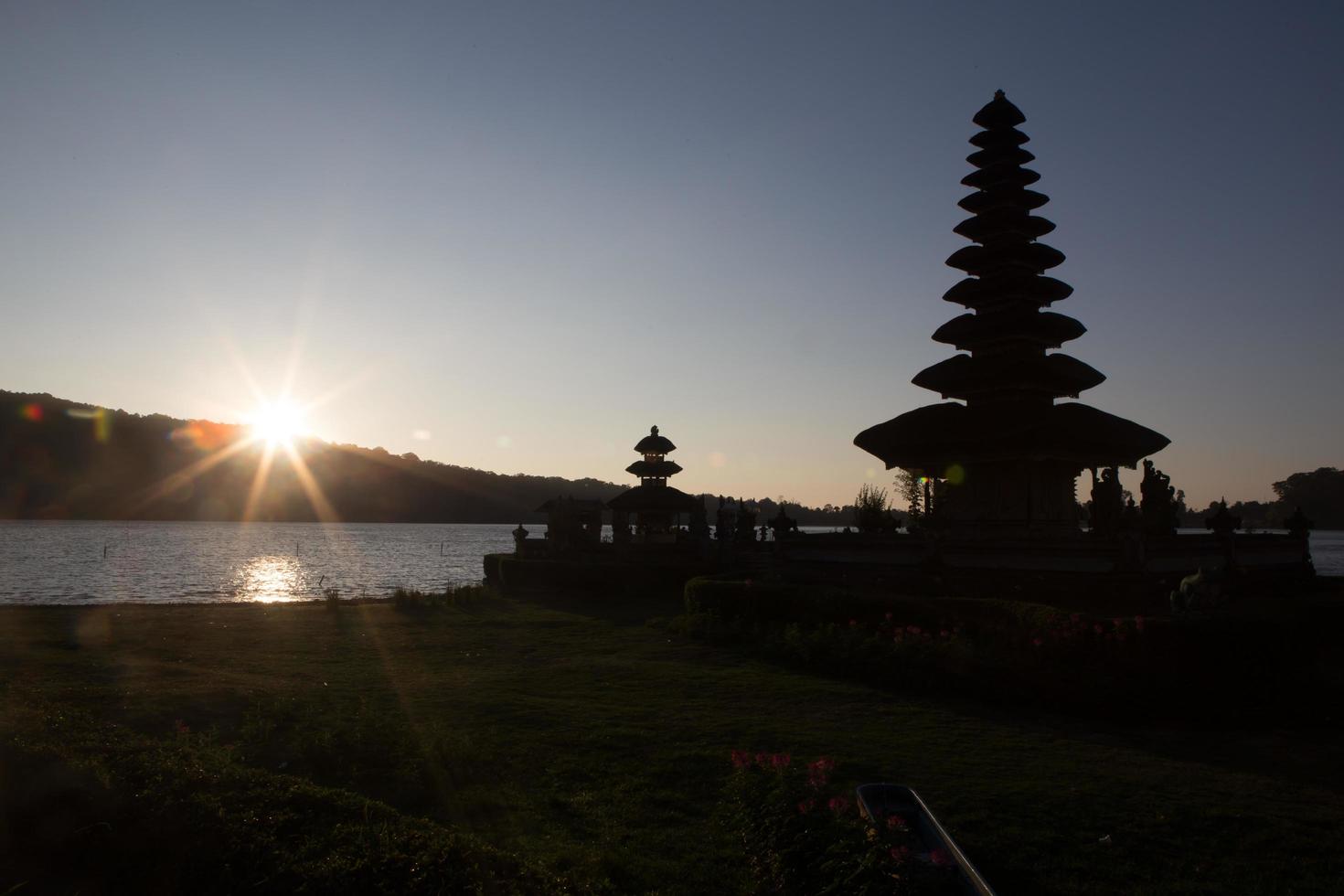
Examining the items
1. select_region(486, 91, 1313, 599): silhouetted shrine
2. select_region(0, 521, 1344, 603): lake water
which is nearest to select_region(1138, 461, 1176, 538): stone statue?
select_region(486, 91, 1313, 599): silhouetted shrine

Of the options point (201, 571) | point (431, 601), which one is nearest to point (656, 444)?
point (431, 601)

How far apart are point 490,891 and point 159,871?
1.98 m

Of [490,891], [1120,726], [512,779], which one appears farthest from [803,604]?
[490,891]

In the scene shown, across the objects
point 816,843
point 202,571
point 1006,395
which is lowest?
point 202,571

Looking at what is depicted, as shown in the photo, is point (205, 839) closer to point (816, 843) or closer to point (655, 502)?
point (816, 843)

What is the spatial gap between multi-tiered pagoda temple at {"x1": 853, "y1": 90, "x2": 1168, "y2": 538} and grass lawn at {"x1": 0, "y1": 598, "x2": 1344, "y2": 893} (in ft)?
49.2

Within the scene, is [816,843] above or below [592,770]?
above

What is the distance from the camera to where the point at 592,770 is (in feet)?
31.2

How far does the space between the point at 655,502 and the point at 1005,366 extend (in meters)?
18.5

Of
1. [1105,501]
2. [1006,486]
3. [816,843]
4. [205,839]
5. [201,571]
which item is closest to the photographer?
[205,839]

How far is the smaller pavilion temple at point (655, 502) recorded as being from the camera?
41797 mm

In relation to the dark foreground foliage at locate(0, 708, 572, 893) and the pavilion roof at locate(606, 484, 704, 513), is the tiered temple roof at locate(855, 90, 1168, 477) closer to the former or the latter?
the pavilion roof at locate(606, 484, 704, 513)

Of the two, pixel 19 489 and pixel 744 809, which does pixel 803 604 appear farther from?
pixel 19 489

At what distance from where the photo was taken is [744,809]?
748 cm
